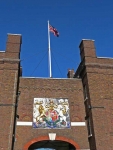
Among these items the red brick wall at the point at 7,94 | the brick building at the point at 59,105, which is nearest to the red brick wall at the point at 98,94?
the brick building at the point at 59,105

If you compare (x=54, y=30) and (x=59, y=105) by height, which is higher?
(x=54, y=30)

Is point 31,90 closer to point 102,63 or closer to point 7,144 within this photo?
point 7,144

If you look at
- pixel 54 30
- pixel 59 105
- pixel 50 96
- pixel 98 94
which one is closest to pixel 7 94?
pixel 50 96

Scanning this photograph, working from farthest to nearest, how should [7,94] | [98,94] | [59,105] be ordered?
1. [59,105]
2. [98,94]
3. [7,94]

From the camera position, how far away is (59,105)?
21250 millimetres

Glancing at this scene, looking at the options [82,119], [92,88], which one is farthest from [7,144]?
[92,88]

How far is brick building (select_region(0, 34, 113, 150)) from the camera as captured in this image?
18656mm

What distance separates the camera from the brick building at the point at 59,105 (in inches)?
734

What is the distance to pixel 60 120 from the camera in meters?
20.5

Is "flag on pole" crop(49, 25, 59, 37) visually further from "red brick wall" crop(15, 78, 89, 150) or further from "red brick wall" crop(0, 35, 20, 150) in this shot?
"red brick wall" crop(15, 78, 89, 150)

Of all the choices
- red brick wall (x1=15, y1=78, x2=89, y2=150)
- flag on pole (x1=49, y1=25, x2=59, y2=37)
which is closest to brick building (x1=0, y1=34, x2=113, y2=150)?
red brick wall (x1=15, y1=78, x2=89, y2=150)

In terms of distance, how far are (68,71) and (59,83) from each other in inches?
412

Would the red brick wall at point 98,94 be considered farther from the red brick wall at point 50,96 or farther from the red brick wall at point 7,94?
the red brick wall at point 7,94

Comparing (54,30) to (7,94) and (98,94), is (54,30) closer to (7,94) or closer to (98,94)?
(98,94)
